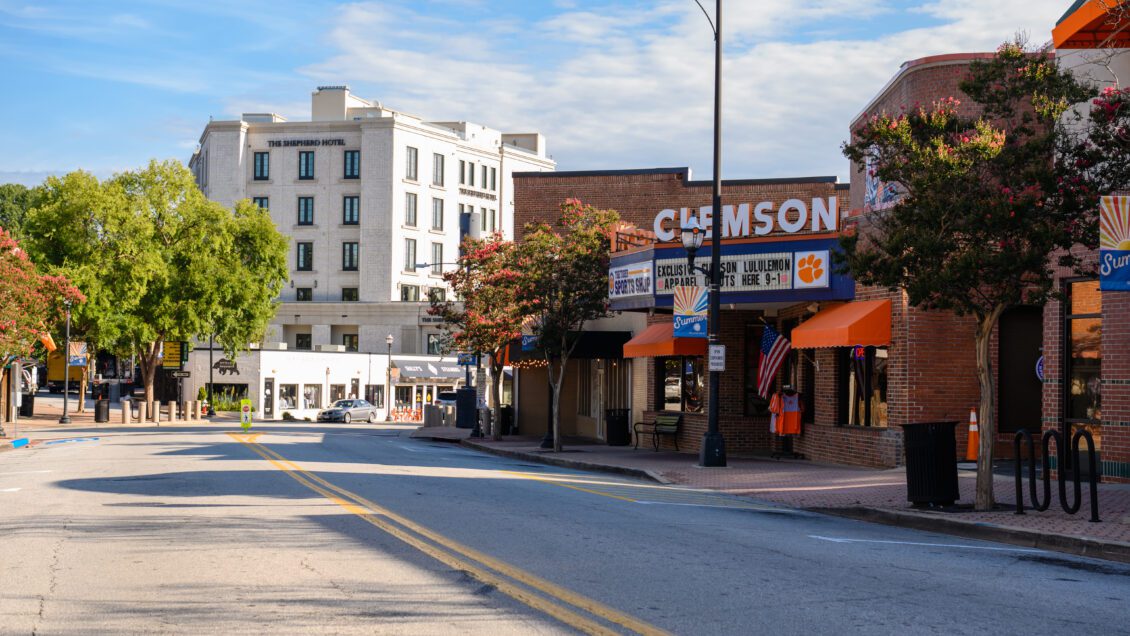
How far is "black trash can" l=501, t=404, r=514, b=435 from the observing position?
143ft

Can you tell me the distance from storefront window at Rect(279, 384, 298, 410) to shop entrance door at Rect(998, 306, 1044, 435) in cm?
5815

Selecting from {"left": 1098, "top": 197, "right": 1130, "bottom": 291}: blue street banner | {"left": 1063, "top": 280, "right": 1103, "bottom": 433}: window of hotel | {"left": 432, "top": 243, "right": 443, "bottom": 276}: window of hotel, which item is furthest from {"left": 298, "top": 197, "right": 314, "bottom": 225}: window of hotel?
{"left": 1098, "top": 197, "right": 1130, "bottom": 291}: blue street banner

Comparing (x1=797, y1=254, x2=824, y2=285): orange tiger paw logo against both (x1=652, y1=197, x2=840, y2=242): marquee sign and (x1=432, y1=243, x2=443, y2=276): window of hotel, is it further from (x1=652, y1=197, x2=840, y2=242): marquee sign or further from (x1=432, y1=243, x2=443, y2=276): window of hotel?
(x1=432, y1=243, x2=443, y2=276): window of hotel

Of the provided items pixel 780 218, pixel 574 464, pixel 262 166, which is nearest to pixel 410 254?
pixel 262 166

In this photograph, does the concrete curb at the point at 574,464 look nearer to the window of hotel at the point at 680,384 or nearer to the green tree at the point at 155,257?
the window of hotel at the point at 680,384

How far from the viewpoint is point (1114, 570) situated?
36.0 feet

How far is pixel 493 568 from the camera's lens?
955cm

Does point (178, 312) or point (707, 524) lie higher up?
point (178, 312)

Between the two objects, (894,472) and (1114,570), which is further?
(894,472)

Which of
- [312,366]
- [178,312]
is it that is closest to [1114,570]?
[178,312]

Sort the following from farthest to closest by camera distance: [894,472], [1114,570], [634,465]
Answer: [634,465]
[894,472]
[1114,570]

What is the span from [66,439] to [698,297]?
74.7 feet

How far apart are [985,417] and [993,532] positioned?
2339 mm

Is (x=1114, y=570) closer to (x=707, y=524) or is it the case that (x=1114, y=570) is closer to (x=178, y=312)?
(x=707, y=524)
